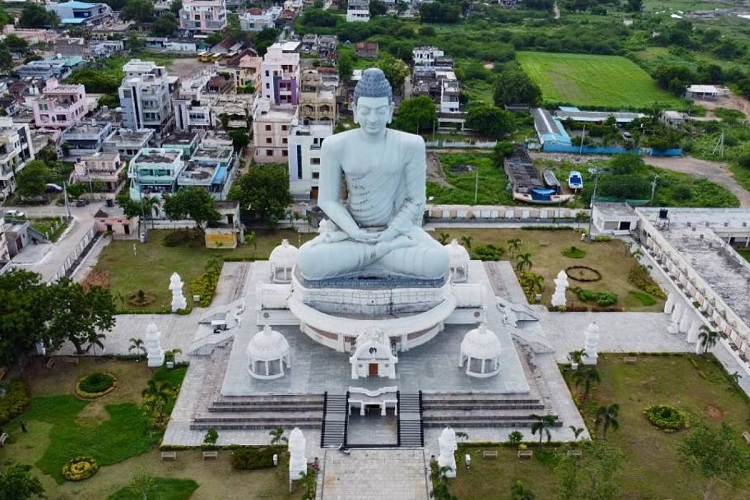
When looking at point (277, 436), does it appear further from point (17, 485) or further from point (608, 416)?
point (608, 416)

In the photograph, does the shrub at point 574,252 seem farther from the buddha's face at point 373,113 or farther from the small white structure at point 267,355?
the small white structure at point 267,355

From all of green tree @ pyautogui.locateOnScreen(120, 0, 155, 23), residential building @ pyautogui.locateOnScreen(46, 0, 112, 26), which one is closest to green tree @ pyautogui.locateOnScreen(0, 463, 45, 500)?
green tree @ pyautogui.locateOnScreen(120, 0, 155, 23)

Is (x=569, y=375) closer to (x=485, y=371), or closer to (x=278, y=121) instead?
(x=485, y=371)

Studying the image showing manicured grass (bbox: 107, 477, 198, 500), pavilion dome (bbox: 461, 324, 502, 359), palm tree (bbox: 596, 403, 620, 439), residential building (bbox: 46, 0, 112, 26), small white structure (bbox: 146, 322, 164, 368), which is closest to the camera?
manicured grass (bbox: 107, 477, 198, 500)

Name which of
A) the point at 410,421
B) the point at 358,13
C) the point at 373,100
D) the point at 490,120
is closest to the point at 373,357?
the point at 410,421

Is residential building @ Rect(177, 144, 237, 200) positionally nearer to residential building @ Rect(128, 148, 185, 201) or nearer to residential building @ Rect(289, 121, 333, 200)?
residential building @ Rect(128, 148, 185, 201)
